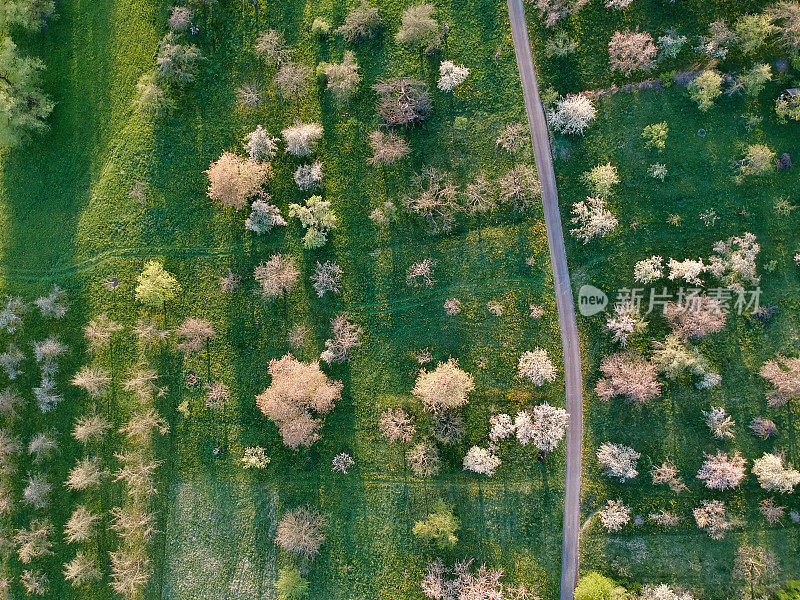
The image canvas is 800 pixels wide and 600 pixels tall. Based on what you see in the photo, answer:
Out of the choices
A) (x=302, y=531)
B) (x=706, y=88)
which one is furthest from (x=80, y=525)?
(x=706, y=88)

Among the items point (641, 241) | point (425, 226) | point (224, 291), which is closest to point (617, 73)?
point (641, 241)

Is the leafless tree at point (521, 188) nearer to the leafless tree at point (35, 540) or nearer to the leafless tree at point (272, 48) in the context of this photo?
the leafless tree at point (272, 48)

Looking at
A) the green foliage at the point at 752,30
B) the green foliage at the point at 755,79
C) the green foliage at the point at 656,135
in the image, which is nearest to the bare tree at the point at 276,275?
the green foliage at the point at 656,135

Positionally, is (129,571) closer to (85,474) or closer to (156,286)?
(85,474)

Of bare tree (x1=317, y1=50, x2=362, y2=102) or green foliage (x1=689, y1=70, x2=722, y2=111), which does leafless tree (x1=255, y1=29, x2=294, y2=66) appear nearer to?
bare tree (x1=317, y1=50, x2=362, y2=102)

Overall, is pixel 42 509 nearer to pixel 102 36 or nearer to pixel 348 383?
pixel 348 383
